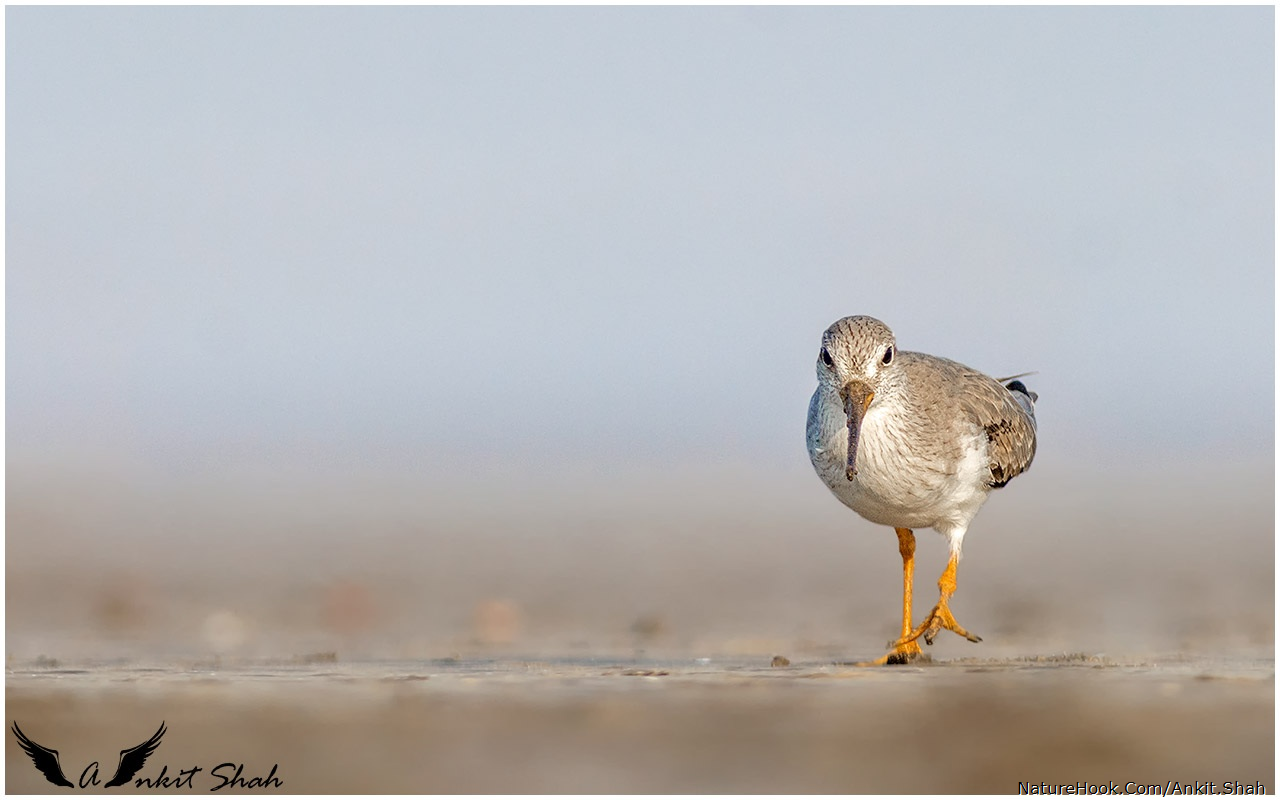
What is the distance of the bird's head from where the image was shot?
11.9 metres

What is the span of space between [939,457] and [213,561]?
11.2m

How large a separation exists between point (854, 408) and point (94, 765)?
4982 millimetres

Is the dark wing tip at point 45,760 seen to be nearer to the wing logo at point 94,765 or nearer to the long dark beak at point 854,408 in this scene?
the wing logo at point 94,765

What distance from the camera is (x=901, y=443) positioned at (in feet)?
40.3

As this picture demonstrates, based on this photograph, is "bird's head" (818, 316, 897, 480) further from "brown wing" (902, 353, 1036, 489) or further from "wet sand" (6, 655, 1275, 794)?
"wet sand" (6, 655, 1275, 794)

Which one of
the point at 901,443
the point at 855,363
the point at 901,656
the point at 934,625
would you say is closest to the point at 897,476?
the point at 901,443

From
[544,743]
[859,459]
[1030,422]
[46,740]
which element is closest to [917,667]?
[859,459]

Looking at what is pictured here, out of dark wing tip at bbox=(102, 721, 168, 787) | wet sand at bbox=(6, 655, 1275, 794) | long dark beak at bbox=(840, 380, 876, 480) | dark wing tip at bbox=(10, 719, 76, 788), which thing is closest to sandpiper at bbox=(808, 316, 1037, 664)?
long dark beak at bbox=(840, 380, 876, 480)

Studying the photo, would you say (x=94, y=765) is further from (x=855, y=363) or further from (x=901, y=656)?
(x=855, y=363)

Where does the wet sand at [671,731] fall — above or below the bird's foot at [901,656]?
below

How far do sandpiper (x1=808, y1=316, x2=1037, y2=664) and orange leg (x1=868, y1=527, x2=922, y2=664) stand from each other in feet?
0.04

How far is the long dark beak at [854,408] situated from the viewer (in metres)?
11.9

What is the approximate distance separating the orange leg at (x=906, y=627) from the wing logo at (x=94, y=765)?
4.49 metres

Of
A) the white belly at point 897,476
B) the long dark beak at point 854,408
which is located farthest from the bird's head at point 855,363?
the white belly at point 897,476
